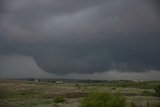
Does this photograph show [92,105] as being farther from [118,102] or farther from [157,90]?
[157,90]

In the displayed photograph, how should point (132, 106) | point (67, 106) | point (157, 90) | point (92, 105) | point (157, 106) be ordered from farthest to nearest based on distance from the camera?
point (157, 90) → point (67, 106) → point (157, 106) → point (132, 106) → point (92, 105)

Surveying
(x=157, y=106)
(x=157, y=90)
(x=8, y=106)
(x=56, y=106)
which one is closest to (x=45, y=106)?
(x=56, y=106)

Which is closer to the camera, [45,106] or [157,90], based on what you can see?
[45,106]

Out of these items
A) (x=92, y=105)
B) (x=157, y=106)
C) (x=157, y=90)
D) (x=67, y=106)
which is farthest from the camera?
(x=157, y=90)

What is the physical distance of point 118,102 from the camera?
35281mm

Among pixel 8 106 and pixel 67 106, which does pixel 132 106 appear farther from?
pixel 8 106

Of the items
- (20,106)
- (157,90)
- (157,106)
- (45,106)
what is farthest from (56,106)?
(157,90)

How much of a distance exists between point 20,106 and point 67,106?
8.18 metres

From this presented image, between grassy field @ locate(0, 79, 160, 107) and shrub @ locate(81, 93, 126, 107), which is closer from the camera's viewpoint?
shrub @ locate(81, 93, 126, 107)

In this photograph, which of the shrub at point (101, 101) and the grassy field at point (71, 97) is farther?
the grassy field at point (71, 97)

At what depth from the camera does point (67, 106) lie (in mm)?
53969

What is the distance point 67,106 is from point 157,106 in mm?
17211

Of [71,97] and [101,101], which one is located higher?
[101,101]

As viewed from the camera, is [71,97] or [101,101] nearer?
[101,101]
